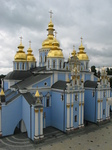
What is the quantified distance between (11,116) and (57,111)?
15.0 ft

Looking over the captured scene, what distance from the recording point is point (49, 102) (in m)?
17.7

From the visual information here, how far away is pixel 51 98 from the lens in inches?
698

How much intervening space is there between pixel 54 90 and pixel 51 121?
11.0 feet

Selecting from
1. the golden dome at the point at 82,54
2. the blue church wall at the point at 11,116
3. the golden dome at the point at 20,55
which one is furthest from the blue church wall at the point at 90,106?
the golden dome at the point at 20,55

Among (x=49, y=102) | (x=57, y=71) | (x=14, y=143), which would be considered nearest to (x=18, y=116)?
(x=14, y=143)

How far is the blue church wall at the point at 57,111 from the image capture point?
1655 centimetres

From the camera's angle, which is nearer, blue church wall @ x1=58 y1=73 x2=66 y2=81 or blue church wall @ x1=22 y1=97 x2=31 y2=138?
blue church wall @ x1=22 y1=97 x2=31 y2=138

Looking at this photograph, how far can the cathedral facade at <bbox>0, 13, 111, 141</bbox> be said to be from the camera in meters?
14.6

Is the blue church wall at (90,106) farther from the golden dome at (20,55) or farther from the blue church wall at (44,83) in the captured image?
the golden dome at (20,55)

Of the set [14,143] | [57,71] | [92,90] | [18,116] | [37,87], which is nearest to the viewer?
[14,143]

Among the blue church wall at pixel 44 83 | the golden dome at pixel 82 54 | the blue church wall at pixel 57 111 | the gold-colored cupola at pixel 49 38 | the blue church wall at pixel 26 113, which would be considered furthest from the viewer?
the golden dome at pixel 82 54

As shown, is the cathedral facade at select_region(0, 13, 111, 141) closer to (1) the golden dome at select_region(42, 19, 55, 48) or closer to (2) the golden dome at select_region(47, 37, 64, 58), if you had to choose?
(2) the golden dome at select_region(47, 37, 64, 58)

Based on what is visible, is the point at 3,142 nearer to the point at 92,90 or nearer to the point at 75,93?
the point at 75,93

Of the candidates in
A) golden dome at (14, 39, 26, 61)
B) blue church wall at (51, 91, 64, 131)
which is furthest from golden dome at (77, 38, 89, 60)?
blue church wall at (51, 91, 64, 131)
